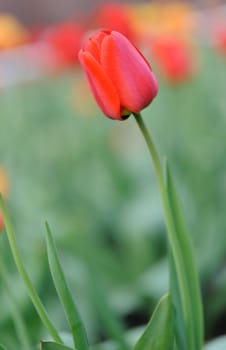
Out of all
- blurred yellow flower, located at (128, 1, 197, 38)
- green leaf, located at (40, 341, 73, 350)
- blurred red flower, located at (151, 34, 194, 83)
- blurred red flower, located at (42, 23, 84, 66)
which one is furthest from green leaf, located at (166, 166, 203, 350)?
blurred yellow flower, located at (128, 1, 197, 38)

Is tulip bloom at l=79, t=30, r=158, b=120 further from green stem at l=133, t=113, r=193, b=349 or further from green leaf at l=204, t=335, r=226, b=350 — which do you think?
green leaf at l=204, t=335, r=226, b=350

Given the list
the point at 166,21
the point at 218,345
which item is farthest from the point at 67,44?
the point at 218,345

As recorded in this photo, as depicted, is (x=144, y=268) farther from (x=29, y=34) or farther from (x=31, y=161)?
(x=29, y=34)

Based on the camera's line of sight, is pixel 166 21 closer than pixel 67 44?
No

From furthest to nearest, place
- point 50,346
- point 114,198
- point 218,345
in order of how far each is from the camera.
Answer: point 114,198
point 218,345
point 50,346

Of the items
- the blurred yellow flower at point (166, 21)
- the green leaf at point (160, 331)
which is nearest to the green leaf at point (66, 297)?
the green leaf at point (160, 331)

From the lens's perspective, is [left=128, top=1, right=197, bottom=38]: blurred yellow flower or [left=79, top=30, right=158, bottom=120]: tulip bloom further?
[left=128, top=1, right=197, bottom=38]: blurred yellow flower

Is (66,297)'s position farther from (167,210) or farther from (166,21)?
(166,21)
